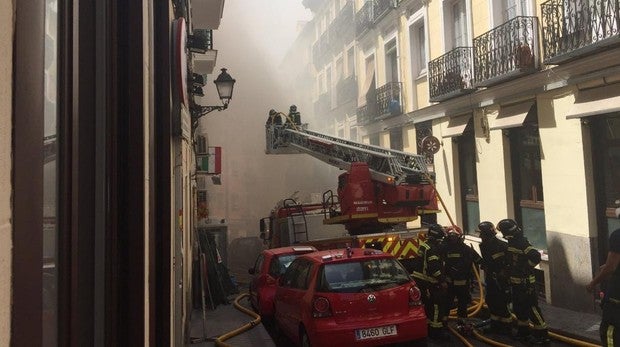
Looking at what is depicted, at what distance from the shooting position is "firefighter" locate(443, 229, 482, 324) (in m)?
7.41

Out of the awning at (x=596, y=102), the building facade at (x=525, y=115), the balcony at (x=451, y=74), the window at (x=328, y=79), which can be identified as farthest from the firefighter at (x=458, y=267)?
the window at (x=328, y=79)

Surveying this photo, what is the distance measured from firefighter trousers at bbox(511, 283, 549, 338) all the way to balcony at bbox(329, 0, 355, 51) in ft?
56.0

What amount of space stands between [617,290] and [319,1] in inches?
1073

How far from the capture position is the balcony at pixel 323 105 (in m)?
26.8

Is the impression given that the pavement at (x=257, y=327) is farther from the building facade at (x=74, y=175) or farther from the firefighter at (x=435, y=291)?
the building facade at (x=74, y=175)

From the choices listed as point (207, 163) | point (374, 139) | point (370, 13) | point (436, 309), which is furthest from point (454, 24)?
point (436, 309)

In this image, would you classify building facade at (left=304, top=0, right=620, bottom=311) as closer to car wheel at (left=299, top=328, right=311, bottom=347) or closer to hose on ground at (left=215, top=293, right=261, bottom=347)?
car wheel at (left=299, top=328, right=311, bottom=347)

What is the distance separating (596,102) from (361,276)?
17.6 feet

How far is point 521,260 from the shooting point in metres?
6.87

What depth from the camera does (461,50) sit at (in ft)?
40.1

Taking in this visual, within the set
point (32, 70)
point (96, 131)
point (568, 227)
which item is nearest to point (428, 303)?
point (568, 227)

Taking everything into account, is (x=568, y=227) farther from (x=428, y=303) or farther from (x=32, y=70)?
(x=32, y=70)

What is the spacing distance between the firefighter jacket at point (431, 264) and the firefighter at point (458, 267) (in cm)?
18

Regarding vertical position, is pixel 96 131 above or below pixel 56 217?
above
